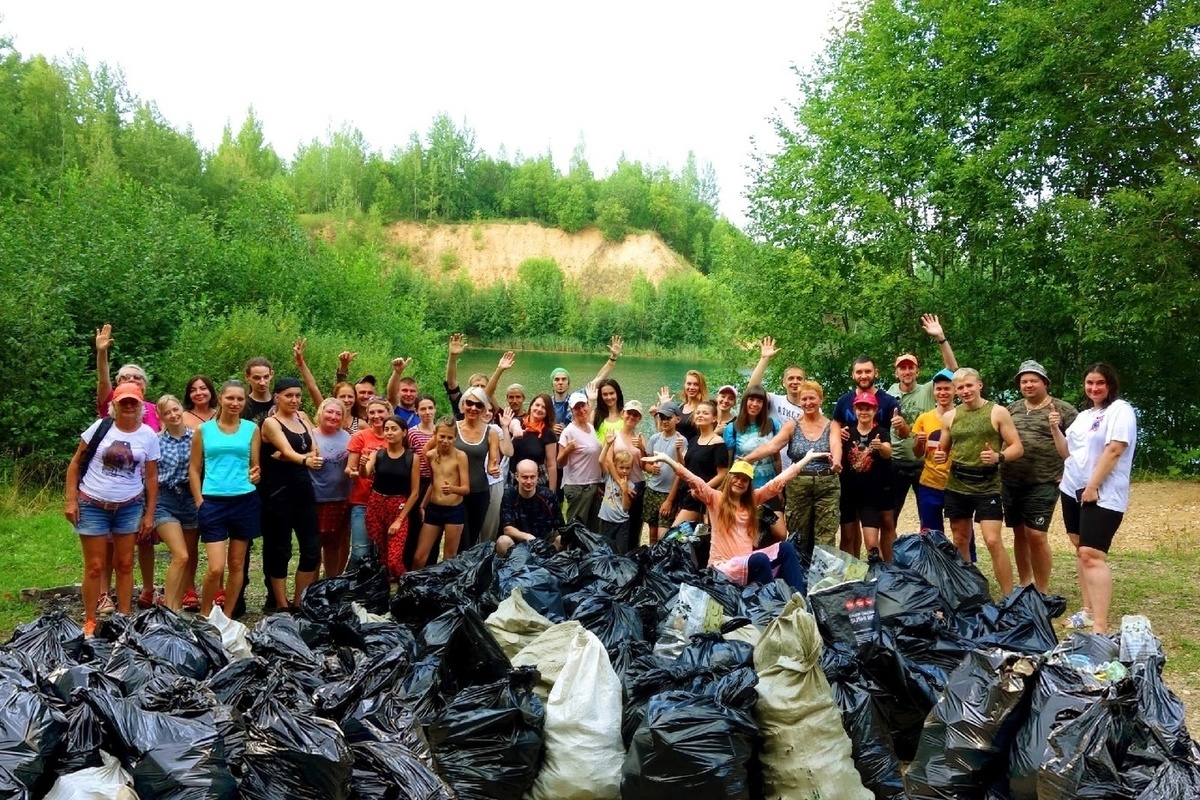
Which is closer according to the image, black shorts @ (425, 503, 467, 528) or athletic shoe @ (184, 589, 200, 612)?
athletic shoe @ (184, 589, 200, 612)

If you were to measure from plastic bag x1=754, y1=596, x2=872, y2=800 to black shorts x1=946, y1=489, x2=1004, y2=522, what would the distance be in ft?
9.29

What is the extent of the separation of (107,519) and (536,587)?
2511 millimetres

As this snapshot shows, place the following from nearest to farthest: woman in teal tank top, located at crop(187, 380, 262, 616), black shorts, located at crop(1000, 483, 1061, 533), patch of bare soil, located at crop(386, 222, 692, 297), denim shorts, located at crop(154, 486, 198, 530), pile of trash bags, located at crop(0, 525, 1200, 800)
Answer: pile of trash bags, located at crop(0, 525, 1200, 800) < woman in teal tank top, located at crop(187, 380, 262, 616) < denim shorts, located at crop(154, 486, 198, 530) < black shorts, located at crop(1000, 483, 1061, 533) < patch of bare soil, located at crop(386, 222, 692, 297)

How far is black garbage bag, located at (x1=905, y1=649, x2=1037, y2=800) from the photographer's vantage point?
3.46 meters

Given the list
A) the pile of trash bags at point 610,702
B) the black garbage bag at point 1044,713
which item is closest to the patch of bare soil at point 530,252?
the pile of trash bags at point 610,702

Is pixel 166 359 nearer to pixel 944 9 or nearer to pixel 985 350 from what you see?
pixel 985 350

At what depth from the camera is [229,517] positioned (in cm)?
579

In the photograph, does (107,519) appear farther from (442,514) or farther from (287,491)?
(442,514)

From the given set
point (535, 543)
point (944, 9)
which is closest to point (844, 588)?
point (535, 543)

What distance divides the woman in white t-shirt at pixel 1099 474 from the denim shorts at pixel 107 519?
17.7 ft

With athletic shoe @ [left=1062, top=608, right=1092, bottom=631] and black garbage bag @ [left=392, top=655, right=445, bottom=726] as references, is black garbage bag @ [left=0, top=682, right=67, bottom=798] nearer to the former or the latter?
black garbage bag @ [left=392, top=655, right=445, bottom=726]

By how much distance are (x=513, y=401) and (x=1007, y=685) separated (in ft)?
17.5

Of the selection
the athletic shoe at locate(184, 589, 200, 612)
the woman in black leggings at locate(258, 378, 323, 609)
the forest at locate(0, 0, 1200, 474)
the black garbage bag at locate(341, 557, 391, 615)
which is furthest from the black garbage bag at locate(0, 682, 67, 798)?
the forest at locate(0, 0, 1200, 474)

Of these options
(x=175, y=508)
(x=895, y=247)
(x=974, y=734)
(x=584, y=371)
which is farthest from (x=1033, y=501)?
(x=584, y=371)
